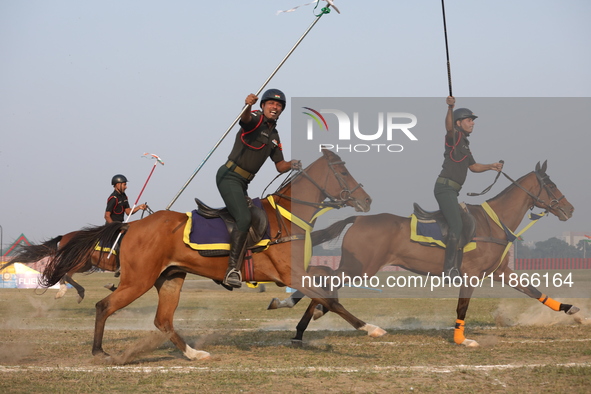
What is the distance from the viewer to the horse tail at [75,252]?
35.6 ft

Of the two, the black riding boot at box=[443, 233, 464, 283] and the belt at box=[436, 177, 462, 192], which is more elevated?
the belt at box=[436, 177, 462, 192]

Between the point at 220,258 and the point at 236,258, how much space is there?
320mm

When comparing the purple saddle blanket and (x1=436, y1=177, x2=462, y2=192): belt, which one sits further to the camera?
(x1=436, y1=177, x2=462, y2=192): belt

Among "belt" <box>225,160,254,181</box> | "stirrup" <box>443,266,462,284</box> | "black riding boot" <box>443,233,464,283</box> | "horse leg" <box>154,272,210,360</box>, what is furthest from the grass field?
"belt" <box>225,160,254,181</box>

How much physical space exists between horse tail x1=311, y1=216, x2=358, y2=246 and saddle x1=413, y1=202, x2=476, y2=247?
3.92ft

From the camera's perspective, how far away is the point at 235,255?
388 inches

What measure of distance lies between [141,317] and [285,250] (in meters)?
8.93

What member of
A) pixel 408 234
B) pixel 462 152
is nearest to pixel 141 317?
pixel 408 234

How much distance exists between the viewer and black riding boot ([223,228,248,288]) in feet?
32.2

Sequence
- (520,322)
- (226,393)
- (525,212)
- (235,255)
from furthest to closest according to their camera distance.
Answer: (520,322) → (525,212) → (235,255) → (226,393)

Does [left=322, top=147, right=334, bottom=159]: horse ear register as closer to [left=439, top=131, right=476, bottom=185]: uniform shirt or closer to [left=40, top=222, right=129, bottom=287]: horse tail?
[left=439, top=131, right=476, bottom=185]: uniform shirt

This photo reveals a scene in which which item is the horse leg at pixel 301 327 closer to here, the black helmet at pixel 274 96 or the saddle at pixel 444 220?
the saddle at pixel 444 220

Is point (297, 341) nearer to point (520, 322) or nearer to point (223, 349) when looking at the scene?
point (223, 349)

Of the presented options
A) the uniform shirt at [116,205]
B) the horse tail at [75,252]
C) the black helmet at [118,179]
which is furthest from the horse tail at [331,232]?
the black helmet at [118,179]
